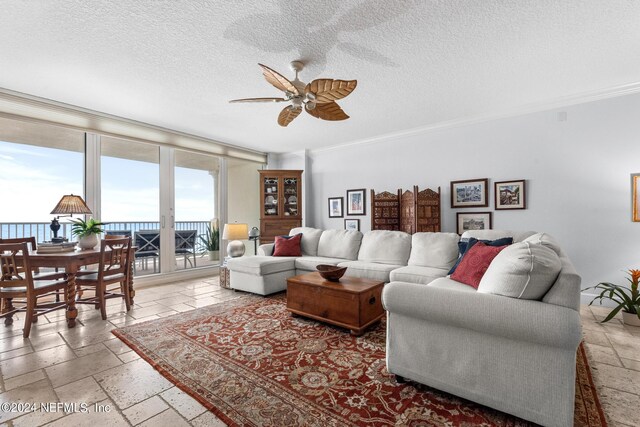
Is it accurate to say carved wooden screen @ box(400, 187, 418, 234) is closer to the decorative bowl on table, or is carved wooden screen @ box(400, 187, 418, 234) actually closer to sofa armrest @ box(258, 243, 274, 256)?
the decorative bowl on table

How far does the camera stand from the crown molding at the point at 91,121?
11.0 ft

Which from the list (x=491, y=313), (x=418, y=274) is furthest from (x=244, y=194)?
(x=491, y=313)

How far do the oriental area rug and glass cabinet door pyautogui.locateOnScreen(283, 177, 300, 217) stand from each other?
10.6ft

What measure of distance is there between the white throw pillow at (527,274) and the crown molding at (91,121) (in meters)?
4.96

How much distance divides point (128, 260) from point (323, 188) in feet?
12.4

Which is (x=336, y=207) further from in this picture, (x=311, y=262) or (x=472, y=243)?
(x=472, y=243)

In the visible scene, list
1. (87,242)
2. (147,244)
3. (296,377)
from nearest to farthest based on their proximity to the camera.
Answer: (296,377) < (87,242) < (147,244)

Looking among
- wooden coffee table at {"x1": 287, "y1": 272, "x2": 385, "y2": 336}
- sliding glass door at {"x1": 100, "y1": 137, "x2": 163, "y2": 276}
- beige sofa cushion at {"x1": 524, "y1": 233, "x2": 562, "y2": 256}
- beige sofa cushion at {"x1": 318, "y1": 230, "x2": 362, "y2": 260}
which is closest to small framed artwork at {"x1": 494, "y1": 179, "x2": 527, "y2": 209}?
beige sofa cushion at {"x1": 524, "y1": 233, "x2": 562, "y2": 256}

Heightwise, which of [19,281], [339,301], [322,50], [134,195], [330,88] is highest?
[322,50]

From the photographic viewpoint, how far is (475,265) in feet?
7.74

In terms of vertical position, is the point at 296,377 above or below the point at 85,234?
below

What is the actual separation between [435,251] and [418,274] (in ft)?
1.73

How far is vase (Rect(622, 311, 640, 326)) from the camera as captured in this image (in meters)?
2.76

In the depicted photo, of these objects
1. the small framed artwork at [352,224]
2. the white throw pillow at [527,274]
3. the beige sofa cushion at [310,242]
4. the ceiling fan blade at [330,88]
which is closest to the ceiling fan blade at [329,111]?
the ceiling fan blade at [330,88]
